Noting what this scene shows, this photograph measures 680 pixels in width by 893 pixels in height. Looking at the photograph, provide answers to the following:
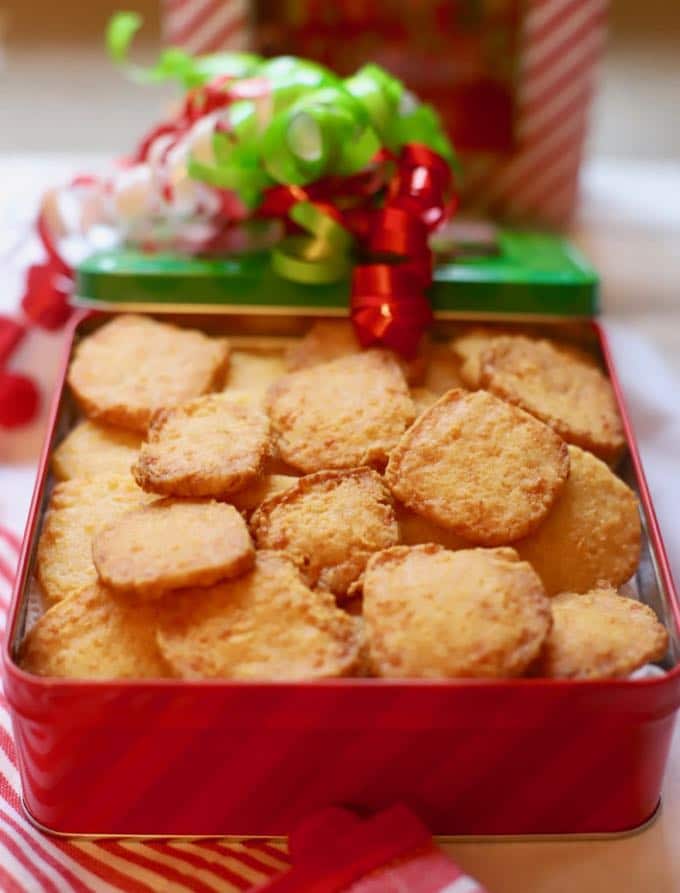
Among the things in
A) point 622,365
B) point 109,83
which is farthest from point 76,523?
point 109,83

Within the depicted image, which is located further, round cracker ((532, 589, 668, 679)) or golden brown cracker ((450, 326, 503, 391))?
golden brown cracker ((450, 326, 503, 391))

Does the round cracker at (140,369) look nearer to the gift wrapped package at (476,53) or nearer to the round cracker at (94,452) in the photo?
the round cracker at (94,452)

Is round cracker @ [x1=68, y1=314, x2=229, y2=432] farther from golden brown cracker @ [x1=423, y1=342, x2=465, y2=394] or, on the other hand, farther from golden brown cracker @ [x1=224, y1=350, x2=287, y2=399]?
golden brown cracker @ [x1=423, y1=342, x2=465, y2=394]

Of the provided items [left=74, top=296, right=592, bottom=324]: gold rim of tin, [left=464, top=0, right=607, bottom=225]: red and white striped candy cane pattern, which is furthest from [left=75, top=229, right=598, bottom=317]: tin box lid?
[left=464, top=0, right=607, bottom=225]: red and white striped candy cane pattern

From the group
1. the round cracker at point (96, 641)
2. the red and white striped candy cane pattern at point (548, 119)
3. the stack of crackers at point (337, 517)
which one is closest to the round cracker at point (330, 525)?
the stack of crackers at point (337, 517)

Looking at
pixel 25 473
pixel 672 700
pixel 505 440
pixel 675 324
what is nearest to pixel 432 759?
pixel 672 700

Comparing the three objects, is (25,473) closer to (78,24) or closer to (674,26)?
(78,24)
